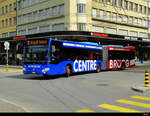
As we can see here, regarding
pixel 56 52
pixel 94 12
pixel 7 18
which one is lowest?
pixel 56 52

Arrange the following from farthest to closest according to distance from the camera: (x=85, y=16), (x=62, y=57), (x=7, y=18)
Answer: (x=7, y=18), (x=85, y=16), (x=62, y=57)

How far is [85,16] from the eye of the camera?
1646 inches

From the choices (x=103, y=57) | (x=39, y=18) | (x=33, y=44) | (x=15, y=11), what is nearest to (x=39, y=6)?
(x=39, y=18)

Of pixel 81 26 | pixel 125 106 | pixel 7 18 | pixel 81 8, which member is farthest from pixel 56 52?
Result: pixel 7 18

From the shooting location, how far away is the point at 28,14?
51.9m

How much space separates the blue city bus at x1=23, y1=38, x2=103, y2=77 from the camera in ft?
58.0

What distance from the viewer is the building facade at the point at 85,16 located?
4159cm

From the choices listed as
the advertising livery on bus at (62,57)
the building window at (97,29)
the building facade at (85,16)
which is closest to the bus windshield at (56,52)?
the advertising livery on bus at (62,57)

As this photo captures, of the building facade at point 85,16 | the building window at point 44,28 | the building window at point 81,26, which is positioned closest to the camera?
the building window at point 81,26

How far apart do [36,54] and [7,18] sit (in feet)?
149

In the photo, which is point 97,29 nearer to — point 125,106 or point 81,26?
point 81,26

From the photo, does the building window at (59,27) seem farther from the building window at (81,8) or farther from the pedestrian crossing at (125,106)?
the pedestrian crossing at (125,106)

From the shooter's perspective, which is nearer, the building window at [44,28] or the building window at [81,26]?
the building window at [81,26]

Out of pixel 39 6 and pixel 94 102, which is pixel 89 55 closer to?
pixel 94 102
